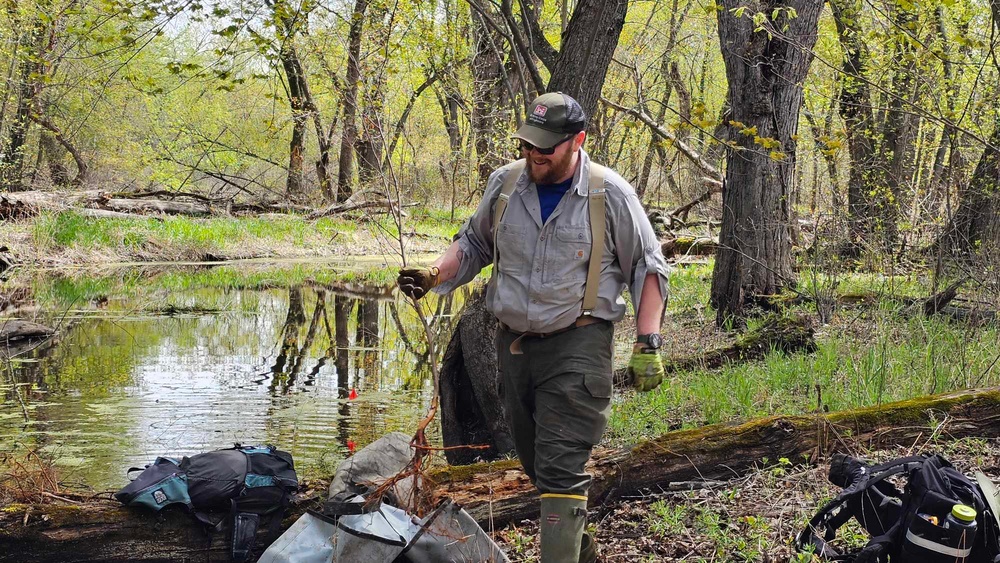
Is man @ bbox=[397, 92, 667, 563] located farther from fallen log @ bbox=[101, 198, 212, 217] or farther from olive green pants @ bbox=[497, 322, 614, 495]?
fallen log @ bbox=[101, 198, 212, 217]

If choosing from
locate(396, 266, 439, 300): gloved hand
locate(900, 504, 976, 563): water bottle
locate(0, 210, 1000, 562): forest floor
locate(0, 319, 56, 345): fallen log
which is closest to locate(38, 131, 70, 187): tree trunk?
locate(0, 319, 56, 345): fallen log

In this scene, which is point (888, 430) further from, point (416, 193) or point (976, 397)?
point (416, 193)

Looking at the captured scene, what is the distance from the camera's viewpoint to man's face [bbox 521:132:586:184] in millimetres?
3436

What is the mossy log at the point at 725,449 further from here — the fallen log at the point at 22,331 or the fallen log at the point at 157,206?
the fallen log at the point at 157,206

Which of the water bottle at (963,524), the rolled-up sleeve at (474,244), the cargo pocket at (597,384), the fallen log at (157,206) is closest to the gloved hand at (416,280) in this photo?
the rolled-up sleeve at (474,244)

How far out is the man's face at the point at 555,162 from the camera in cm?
344

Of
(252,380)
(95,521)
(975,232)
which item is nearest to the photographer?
(95,521)

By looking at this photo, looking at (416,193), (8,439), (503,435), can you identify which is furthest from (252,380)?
(416,193)

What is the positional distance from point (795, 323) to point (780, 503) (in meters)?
3.70

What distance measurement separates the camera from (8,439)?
6.54 meters

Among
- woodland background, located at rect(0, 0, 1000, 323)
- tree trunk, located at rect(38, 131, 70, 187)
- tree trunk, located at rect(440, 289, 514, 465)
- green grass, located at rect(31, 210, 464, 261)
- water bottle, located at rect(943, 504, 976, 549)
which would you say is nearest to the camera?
water bottle, located at rect(943, 504, 976, 549)

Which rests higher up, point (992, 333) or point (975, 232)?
point (975, 232)

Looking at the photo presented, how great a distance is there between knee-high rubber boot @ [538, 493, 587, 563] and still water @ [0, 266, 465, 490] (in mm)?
2882

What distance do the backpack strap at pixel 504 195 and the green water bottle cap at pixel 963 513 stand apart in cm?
192
